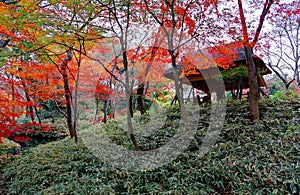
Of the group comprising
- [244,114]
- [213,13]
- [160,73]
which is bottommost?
[244,114]

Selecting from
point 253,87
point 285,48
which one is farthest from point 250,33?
point 285,48

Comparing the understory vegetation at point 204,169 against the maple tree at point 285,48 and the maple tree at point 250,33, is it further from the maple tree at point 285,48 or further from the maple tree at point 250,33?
the maple tree at point 285,48

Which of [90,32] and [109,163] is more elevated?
[90,32]

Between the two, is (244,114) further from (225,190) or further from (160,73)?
(160,73)

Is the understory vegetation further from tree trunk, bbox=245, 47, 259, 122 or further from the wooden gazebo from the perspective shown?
the wooden gazebo

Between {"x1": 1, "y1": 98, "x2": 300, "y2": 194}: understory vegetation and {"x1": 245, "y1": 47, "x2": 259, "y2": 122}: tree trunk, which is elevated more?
{"x1": 245, "y1": 47, "x2": 259, "y2": 122}: tree trunk

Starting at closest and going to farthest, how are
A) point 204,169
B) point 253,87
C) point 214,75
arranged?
point 204,169, point 253,87, point 214,75

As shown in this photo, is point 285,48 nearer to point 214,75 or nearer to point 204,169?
point 214,75

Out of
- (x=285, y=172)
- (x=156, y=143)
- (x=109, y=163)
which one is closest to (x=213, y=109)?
(x=156, y=143)

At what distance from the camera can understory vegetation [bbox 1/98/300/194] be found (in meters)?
3.16

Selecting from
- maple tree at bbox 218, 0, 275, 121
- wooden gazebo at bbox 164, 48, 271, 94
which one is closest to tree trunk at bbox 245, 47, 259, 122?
maple tree at bbox 218, 0, 275, 121

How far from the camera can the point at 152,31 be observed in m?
7.37

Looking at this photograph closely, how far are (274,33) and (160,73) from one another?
6.51 metres

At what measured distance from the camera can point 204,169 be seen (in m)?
3.52
